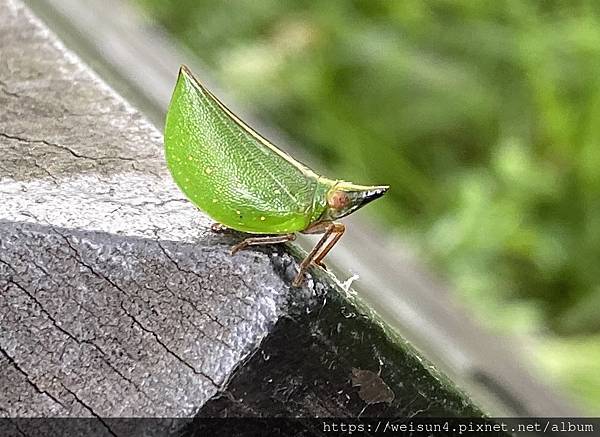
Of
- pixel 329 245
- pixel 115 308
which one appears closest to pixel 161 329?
pixel 115 308

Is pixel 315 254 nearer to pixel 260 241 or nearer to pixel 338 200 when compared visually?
pixel 260 241

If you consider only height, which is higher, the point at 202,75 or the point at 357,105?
the point at 357,105

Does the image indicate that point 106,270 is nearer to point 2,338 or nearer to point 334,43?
point 2,338

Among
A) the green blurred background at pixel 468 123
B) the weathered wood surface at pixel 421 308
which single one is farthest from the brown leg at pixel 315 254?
the green blurred background at pixel 468 123

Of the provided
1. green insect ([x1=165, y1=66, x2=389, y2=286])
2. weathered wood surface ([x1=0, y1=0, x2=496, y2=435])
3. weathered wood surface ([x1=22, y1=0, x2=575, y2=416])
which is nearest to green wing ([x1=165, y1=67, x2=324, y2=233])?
green insect ([x1=165, y1=66, x2=389, y2=286])

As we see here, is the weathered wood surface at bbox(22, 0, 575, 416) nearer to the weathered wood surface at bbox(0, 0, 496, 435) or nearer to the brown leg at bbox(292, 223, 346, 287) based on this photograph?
the brown leg at bbox(292, 223, 346, 287)

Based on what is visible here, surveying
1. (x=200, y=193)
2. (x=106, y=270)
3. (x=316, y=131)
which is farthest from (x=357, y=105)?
(x=106, y=270)

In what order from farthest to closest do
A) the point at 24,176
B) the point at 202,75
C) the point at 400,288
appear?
1. the point at 202,75
2. the point at 400,288
3. the point at 24,176
